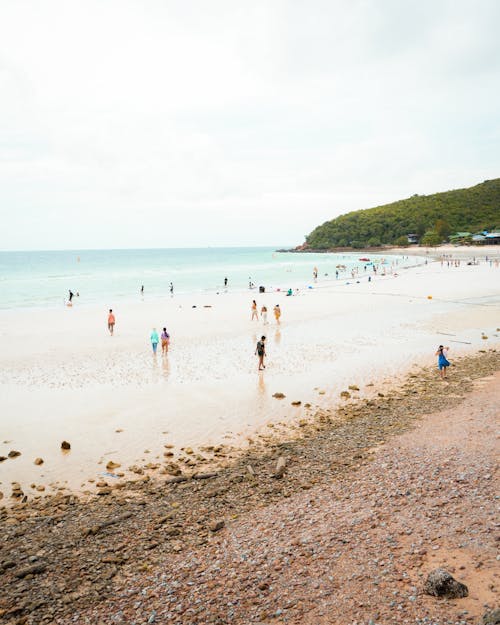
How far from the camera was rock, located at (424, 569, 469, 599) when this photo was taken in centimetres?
563

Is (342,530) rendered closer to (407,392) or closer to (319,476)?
(319,476)

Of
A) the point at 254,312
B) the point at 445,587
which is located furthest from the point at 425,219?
the point at 445,587

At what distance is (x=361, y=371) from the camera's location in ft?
59.2

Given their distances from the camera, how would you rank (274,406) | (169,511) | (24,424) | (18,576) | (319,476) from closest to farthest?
(18,576), (169,511), (319,476), (24,424), (274,406)

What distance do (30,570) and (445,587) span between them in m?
5.98

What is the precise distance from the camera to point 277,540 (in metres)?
7.18

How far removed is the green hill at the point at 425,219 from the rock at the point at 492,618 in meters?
152

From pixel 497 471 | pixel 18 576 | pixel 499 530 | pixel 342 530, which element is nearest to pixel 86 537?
pixel 18 576

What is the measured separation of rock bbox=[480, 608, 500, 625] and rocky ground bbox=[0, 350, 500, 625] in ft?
0.61

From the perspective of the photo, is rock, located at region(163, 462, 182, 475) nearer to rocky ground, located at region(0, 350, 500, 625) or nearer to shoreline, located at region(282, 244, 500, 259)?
rocky ground, located at region(0, 350, 500, 625)

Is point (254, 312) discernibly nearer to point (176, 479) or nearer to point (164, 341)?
point (164, 341)

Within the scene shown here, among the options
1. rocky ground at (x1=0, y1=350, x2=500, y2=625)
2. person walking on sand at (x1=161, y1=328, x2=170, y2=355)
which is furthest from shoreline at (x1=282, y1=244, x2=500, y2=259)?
rocky ground at (x1=0, y1=350, x2=500, y2=625)

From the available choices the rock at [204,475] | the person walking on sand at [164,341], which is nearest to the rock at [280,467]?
the rock at [204,475]

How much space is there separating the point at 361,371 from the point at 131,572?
1303 cm
